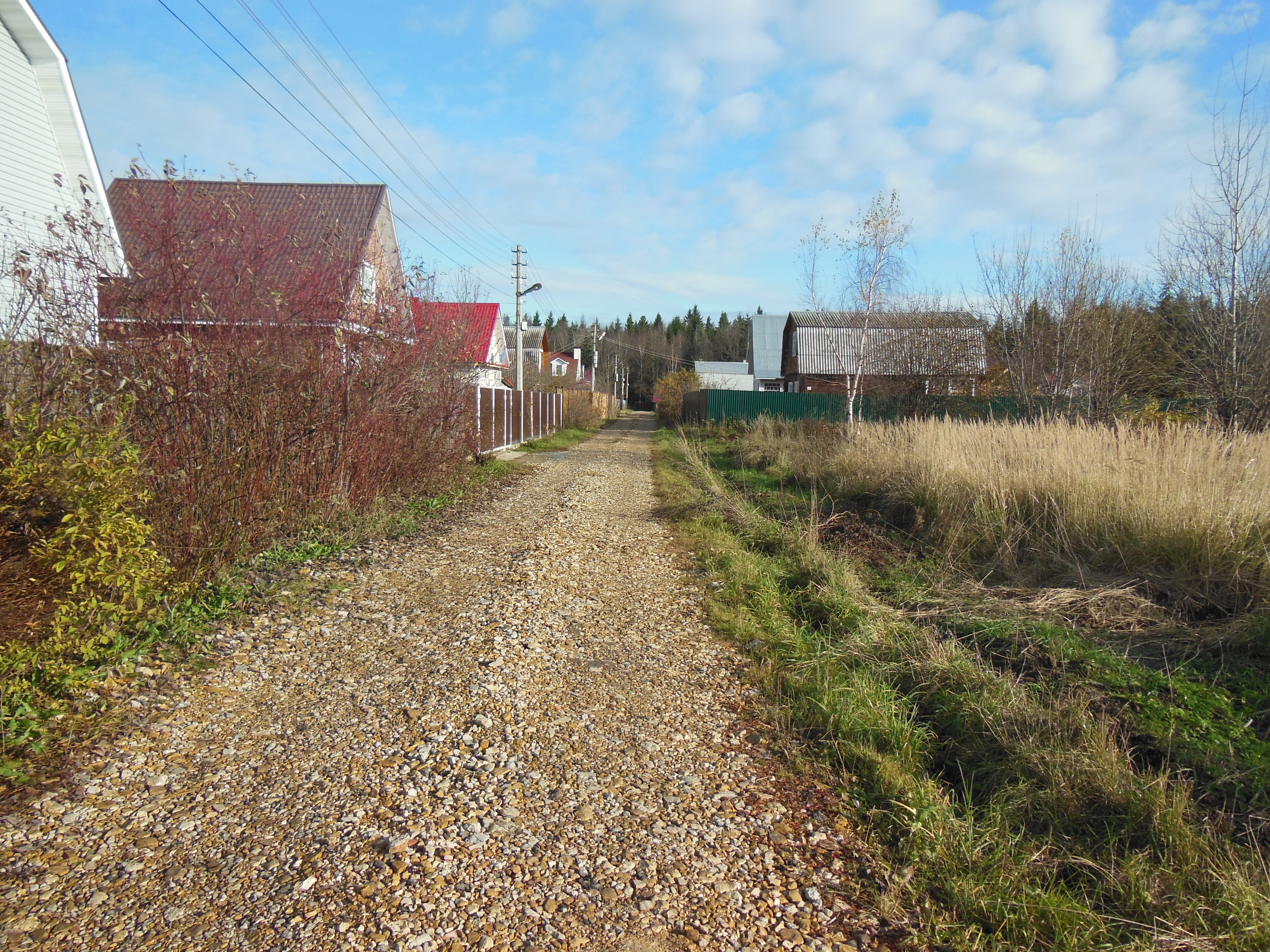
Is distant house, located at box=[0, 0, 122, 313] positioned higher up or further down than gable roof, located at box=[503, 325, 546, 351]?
further down

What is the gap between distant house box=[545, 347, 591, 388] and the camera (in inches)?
1794

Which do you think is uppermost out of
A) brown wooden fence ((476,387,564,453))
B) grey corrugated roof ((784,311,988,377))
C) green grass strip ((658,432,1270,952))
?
grey corrugated roof ((784,311,988,377))

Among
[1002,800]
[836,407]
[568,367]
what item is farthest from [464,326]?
[568,367]

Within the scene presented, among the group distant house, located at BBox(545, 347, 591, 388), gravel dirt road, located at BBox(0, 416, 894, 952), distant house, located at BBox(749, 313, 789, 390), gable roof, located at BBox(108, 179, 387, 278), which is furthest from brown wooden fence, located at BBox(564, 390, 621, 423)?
gravel dirt road, located at BBox(0, 416, 894, 952)

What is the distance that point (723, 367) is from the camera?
62406 mm

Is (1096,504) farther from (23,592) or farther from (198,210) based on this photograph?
(198,210)

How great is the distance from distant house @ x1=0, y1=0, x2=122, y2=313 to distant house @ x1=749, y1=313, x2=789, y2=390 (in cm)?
4405

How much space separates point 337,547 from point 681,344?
103640 mm

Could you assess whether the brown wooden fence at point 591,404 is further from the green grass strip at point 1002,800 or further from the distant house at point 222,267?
the green grass strip at point 1002,800

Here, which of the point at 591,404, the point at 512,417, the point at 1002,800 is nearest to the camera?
the point at 1002,800

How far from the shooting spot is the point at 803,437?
1747 centimetres

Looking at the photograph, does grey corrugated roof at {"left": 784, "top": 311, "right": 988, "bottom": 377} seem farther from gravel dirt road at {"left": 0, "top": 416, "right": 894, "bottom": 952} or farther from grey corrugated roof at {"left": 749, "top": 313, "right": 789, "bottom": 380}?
grey corrugated roof at {"left": 749, "top": 313, "right": 789, "bottom": 380}

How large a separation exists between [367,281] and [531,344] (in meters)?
51.1

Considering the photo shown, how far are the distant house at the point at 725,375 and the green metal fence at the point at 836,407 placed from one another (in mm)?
12361
